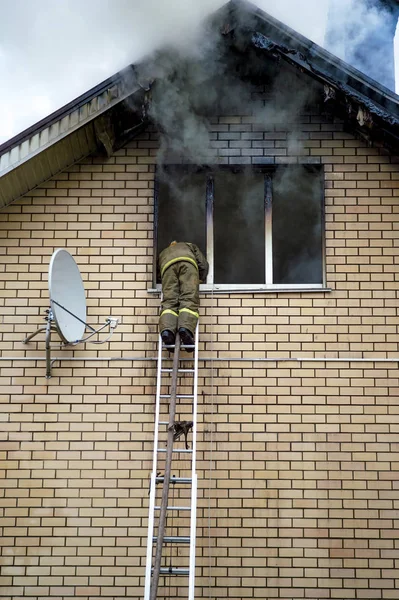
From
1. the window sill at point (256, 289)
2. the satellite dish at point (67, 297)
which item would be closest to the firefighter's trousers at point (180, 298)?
the window sill at point (256, 289)

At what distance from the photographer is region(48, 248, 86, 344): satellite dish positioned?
7.12 m

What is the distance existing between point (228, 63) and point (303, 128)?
3.56ft

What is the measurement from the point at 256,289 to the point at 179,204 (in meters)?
1.43

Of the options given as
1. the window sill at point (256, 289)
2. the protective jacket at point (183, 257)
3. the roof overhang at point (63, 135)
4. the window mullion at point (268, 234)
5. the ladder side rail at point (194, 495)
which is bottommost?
the ladder side rail at point (194, 495)

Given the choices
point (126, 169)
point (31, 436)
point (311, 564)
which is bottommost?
point (311, 564)

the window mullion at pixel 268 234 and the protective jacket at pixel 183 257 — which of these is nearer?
the protective jacket at pixel 183 257

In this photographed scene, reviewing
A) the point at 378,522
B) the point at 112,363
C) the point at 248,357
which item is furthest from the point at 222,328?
the point at 378,522

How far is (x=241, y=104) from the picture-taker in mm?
8344

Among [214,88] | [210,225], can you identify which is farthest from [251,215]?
[214,88]

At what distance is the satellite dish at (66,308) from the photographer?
714 cm

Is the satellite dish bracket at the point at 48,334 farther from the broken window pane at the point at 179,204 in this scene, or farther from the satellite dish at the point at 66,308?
the broken window pane at the point at 179,204

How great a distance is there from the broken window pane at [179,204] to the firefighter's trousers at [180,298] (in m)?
0.90

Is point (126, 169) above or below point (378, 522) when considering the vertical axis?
above

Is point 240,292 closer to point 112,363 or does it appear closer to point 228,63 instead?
point 112,363
